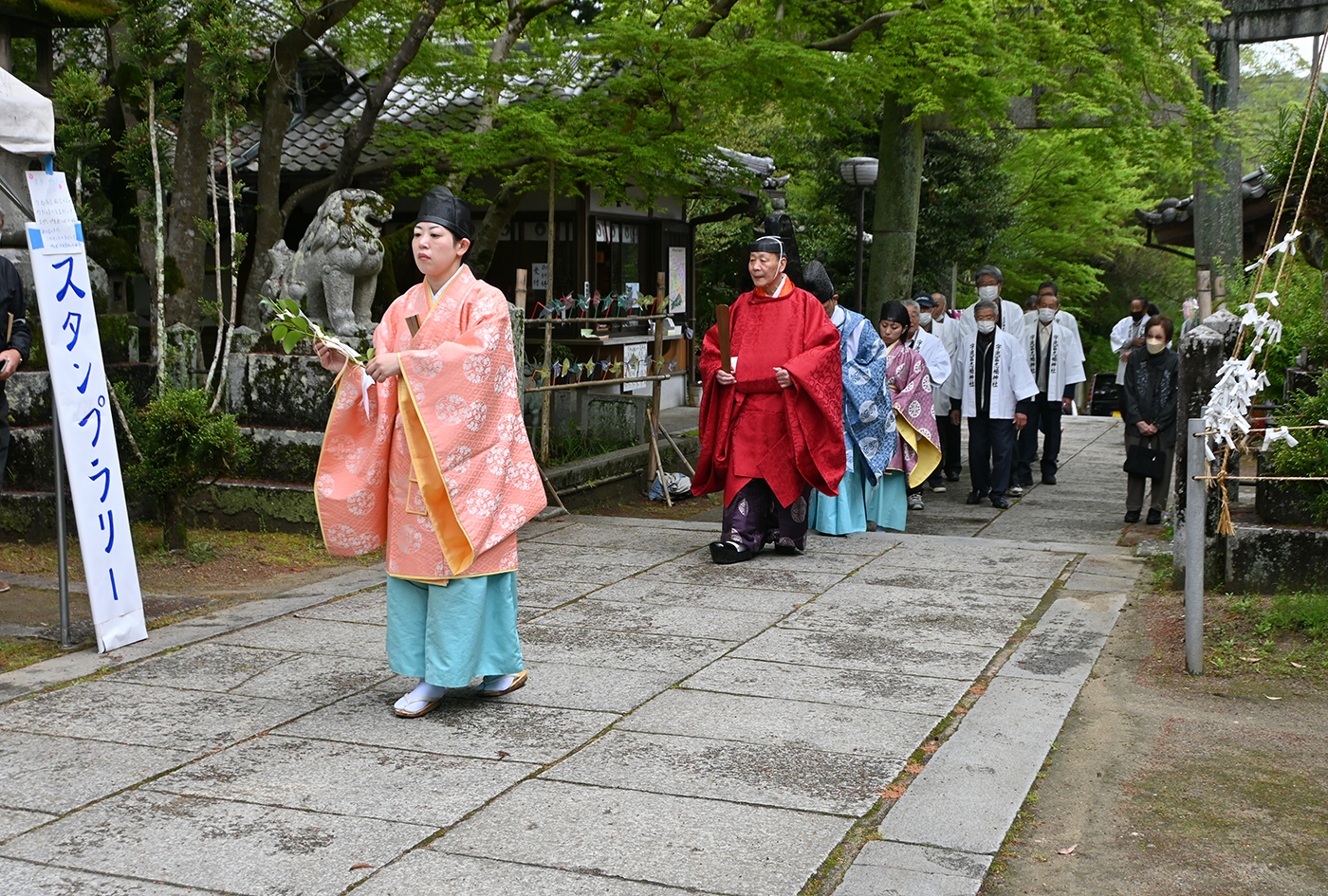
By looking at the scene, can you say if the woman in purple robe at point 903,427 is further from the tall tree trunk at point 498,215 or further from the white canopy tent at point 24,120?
the white canopy tent at point 24,120

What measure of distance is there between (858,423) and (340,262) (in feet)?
11.7

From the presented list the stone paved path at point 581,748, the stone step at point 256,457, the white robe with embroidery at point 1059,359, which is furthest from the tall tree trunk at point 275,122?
the white robe with embroidery at point 1059,359

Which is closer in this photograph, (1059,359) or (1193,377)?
(1193,377)

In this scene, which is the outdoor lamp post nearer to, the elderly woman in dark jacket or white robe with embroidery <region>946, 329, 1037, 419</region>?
white robe with embroidery <region>946, 329, 1037, 419</region>

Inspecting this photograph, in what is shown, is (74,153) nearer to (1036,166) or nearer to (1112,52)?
(1112,52)

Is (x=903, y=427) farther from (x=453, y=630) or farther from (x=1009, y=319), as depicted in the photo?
(x=453, y=630)

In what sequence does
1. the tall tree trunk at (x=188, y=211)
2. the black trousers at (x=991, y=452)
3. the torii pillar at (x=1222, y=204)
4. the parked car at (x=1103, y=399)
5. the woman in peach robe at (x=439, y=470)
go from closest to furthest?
the woman in peach robe at (x=439, y=470) < the tall tree trunk at (x=188, y=211) < the black trousers at (x=991, y=452) < the torii pillar at (x=1222, y=204) < the parked car at (x=1103, y=399)

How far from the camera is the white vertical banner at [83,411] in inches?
200

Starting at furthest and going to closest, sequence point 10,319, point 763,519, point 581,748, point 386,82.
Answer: point 386,82, point 763,519, point 10,319, point 581,748

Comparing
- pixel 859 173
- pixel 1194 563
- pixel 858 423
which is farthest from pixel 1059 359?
pixel 1194 563

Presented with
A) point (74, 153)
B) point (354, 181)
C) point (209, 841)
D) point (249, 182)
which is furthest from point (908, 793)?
point (249, 182)

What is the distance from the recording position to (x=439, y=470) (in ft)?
14.2

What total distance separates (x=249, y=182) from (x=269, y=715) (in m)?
10.2

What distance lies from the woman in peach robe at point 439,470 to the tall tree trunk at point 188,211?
456 cm
